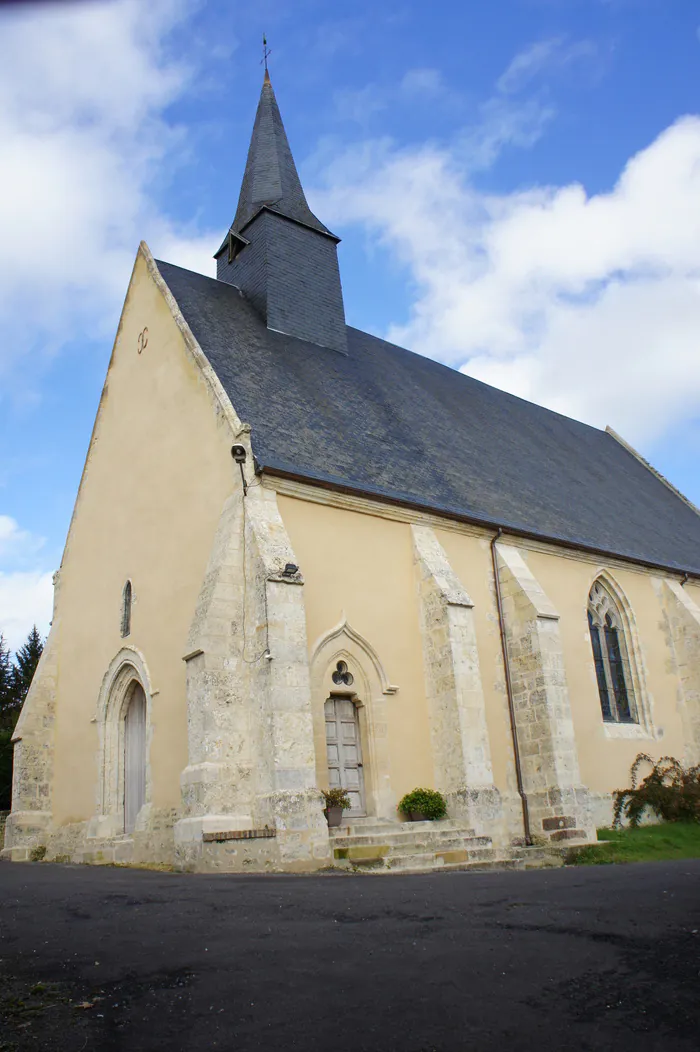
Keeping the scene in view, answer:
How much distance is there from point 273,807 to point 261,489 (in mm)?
4329

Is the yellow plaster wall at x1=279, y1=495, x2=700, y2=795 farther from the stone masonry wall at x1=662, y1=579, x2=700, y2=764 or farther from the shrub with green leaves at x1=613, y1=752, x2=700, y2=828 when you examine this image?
the stone masonry wall at x1=662, y1=579, x2=700, y2=764

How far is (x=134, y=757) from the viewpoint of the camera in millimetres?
14508

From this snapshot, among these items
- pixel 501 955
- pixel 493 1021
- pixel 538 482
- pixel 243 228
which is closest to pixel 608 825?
pixel 538 482

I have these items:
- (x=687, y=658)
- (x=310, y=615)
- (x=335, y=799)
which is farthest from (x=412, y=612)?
(x=687, y=658)

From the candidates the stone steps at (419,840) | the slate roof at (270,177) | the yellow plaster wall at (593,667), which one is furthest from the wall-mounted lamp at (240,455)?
the slate roof at (270,177)

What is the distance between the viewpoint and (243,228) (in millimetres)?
18875

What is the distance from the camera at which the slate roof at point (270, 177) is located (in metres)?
19.0

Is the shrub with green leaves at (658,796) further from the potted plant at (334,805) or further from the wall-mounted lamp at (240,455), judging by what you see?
the wall-mounted lamp at (240,455)

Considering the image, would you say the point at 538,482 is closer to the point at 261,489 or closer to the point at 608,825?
the point at 608,825

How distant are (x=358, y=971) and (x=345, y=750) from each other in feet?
26.3

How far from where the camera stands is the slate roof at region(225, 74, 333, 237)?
1898 cm

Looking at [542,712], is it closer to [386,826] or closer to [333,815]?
[386,826]

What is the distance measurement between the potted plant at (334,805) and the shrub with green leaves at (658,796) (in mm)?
6244

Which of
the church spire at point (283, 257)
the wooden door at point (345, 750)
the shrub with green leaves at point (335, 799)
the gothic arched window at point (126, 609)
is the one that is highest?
the church spire at point (283, 257)
